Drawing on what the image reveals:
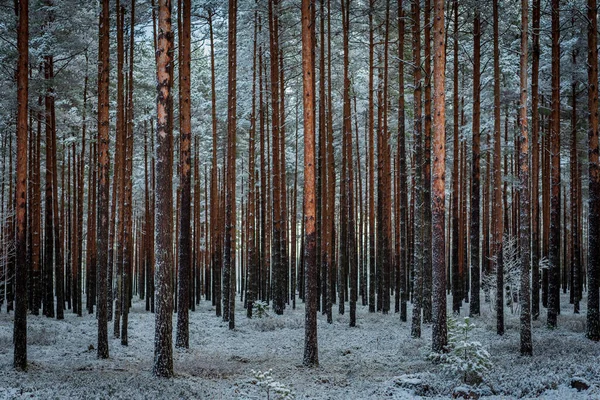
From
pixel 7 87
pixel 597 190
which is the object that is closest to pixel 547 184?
pixel 597 190

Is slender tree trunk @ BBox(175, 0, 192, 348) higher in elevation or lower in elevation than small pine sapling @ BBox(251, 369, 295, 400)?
higher

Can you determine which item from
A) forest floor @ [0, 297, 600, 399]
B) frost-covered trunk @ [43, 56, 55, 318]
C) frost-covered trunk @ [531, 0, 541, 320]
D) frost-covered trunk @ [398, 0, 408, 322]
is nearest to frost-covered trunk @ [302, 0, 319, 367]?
forest floor @ [0, 297, 600, 399]

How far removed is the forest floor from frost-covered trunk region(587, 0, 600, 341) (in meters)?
0.74

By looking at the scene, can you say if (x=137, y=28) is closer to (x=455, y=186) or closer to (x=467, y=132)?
(x=455, y=186)

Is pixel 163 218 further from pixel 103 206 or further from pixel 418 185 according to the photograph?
pixel 418 185

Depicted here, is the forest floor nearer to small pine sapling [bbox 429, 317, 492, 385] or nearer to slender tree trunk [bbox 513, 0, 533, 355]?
small pine sapling [bbox 429, 317, 492, 385]

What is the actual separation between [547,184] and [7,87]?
22.7 meters

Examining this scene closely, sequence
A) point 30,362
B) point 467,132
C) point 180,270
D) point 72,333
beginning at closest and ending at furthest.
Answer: point 30,362, point 180,270, point 72,333, point 467,132

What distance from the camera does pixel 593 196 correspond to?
1287 cm

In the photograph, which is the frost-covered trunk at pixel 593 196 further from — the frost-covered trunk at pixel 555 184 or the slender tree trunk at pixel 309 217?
the slender tree trunk at pixel 309 217

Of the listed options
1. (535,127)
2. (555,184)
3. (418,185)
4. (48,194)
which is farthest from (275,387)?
(48,194)

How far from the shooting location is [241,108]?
92.5 feet

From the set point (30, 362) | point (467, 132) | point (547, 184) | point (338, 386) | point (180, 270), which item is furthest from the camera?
point (467, 132)

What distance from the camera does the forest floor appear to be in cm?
838
